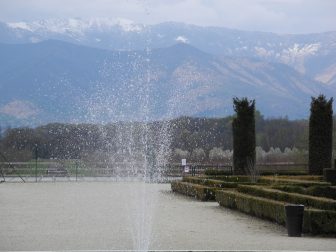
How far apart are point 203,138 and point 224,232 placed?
2684 inches

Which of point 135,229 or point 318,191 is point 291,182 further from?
point 135,229

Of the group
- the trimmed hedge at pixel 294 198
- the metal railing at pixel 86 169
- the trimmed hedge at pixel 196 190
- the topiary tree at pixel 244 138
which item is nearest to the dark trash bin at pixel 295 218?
the trimmed hedge at pixel 294 198

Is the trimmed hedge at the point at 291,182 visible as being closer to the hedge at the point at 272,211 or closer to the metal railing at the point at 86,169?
the hedge at the point at 272,211

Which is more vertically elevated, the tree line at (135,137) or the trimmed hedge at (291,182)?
the tree line at (135,137)

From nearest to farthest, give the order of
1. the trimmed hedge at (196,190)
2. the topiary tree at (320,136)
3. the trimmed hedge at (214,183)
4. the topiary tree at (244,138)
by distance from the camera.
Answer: the trimmed hedge at (196,190) → the trimmed hedge at (214,183) → the topiary tree at (320,136) → the topiary tree at (244,138)

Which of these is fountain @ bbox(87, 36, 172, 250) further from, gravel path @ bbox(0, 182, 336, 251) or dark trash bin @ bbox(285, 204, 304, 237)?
dark trash bin @ bbox(285, 204, 304, 237)

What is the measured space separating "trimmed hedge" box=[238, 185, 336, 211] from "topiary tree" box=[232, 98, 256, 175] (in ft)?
34.1

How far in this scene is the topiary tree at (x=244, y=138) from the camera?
105 ft

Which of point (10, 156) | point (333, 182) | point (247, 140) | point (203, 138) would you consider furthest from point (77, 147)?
point (333, 182)

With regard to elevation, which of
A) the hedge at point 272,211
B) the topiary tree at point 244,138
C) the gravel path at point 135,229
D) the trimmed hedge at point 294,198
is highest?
the topiary tree at point 244,138

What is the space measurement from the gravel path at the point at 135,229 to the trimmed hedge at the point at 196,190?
1.56m

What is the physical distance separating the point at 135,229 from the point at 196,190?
37.0 feet

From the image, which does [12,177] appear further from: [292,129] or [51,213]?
[292,129]

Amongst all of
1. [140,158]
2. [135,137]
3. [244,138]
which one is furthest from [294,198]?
[135,137]
